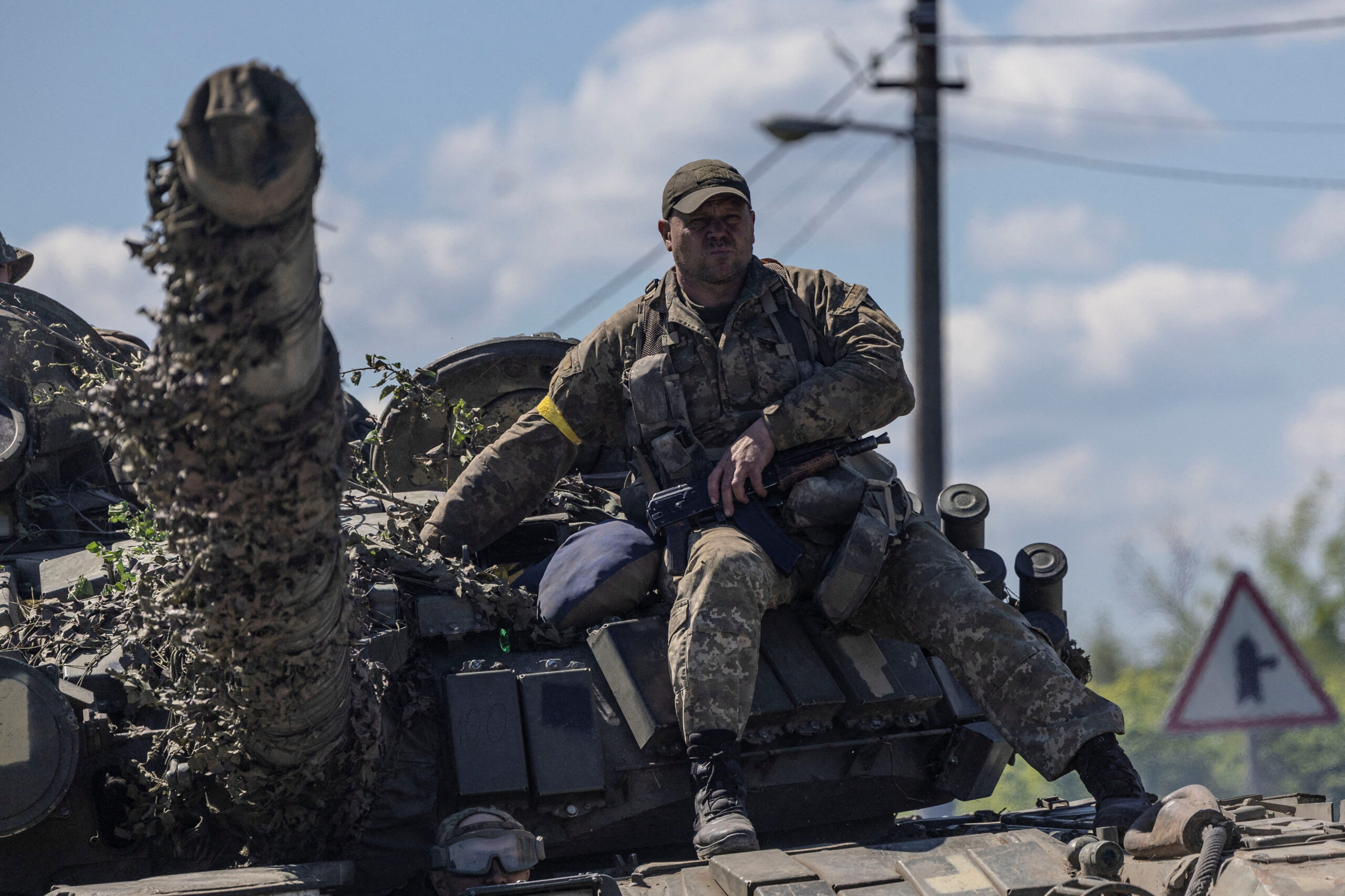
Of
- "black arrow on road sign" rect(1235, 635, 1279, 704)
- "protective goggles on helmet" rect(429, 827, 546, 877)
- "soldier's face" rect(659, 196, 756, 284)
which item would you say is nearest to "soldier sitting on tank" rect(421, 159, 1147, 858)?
"soldier's face" rect(659, 196, 756, 284)

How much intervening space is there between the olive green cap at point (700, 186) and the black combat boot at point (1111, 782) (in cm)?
230

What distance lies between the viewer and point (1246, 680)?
8.87m

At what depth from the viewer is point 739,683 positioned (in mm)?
5789

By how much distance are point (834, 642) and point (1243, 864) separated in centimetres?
196

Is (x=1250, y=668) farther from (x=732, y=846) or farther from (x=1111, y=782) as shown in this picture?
(x=732, y=846)

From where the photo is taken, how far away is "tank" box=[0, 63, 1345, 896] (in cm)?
413

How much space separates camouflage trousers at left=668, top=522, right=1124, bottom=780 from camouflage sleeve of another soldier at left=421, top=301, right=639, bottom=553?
2.87 ft

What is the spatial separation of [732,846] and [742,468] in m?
1.39

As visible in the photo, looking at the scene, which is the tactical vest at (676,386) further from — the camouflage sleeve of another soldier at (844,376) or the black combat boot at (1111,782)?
the black combat boot at (1111,782)

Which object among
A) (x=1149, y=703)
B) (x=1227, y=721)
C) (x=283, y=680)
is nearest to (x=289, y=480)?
(x=283, y=680)

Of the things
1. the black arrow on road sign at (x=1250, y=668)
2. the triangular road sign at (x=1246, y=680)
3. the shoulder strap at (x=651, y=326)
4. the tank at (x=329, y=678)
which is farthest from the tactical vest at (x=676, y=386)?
the black arrow on road sign at (x=1250, y=668)

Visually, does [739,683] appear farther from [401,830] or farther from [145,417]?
[145,417]

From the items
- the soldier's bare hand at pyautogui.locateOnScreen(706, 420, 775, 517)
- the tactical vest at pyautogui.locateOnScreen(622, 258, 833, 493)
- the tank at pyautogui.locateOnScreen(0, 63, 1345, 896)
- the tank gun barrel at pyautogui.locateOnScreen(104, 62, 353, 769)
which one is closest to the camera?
the tank gun barrel at pyautogui.locateOnScreen(104, 62, 353, 769)

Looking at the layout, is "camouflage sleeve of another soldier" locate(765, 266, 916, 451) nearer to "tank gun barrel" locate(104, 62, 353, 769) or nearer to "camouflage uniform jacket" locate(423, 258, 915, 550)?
"camouflage uniform jacket" locate(423, 258, 915, 550)
